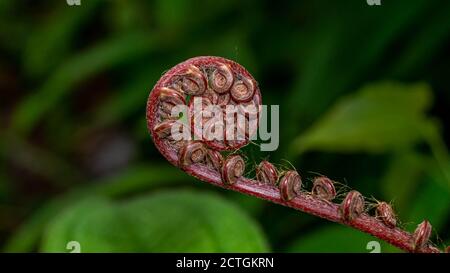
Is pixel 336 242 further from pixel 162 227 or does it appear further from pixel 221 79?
pixel 221 79

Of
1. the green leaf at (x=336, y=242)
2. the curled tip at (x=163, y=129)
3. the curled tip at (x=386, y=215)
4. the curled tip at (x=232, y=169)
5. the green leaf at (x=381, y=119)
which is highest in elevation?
the curled tip at (x=163, y=129)

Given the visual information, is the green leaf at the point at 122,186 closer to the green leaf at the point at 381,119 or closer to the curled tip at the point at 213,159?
the green leaf at the point at 381,119

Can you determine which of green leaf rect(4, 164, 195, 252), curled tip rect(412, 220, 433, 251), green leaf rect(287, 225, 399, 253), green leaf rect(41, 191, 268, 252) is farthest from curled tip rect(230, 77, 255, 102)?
green leaf rect(4, 164, 195, 252)

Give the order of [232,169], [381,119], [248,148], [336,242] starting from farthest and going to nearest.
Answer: [248,148]
[381,119]
[336,242]
[232,169]

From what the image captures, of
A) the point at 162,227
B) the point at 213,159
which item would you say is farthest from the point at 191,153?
the point at 162,227

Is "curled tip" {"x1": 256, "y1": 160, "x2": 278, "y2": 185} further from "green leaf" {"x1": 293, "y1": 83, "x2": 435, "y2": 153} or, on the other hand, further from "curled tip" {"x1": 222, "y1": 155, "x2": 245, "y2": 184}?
"green leaf" {"x1": 293, "y1": 83, "x2": 435, "y2": 153}

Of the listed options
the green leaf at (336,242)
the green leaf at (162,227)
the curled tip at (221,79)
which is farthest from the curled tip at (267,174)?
the green leaf at (336,242)
